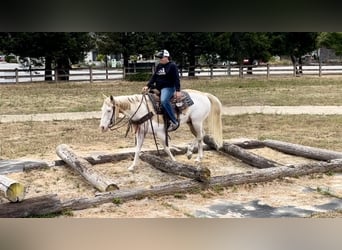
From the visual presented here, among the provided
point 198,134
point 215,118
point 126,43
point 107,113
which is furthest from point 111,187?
point 126,43

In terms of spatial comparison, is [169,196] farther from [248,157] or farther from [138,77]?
[138,77]

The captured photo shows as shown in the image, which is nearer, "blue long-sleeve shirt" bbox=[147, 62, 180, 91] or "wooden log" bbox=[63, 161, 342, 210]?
"wooden log" bbox=[63, 161, 342, 210]

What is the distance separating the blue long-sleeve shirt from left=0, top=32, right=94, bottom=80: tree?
4.90 metres

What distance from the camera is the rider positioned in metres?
4.21

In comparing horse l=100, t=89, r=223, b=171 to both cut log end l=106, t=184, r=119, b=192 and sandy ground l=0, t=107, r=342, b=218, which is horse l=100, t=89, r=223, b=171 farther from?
cut log end l=106, t=184, r=119, b=192

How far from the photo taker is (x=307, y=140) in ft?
20.1

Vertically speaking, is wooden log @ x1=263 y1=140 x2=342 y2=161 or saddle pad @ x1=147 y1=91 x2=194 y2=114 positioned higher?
saddle pad @ x1=147 y1=91 x2=194 y2=114

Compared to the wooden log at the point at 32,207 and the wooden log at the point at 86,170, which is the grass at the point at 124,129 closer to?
the wooden log at the point at 86,170

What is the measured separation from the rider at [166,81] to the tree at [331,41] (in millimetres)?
4521

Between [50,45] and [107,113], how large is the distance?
5.40 m

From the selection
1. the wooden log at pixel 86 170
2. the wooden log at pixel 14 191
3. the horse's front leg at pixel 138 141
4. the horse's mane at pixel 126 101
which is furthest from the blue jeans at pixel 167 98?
the wooden log at pixel 14 191

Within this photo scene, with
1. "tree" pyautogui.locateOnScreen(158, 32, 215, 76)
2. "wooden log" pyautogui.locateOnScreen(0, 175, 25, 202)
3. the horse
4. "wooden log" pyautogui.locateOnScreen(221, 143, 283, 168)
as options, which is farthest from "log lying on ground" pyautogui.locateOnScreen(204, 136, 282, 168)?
"wooden log" pyautogui.locateOnScreen(0, 175, 25, 202)
